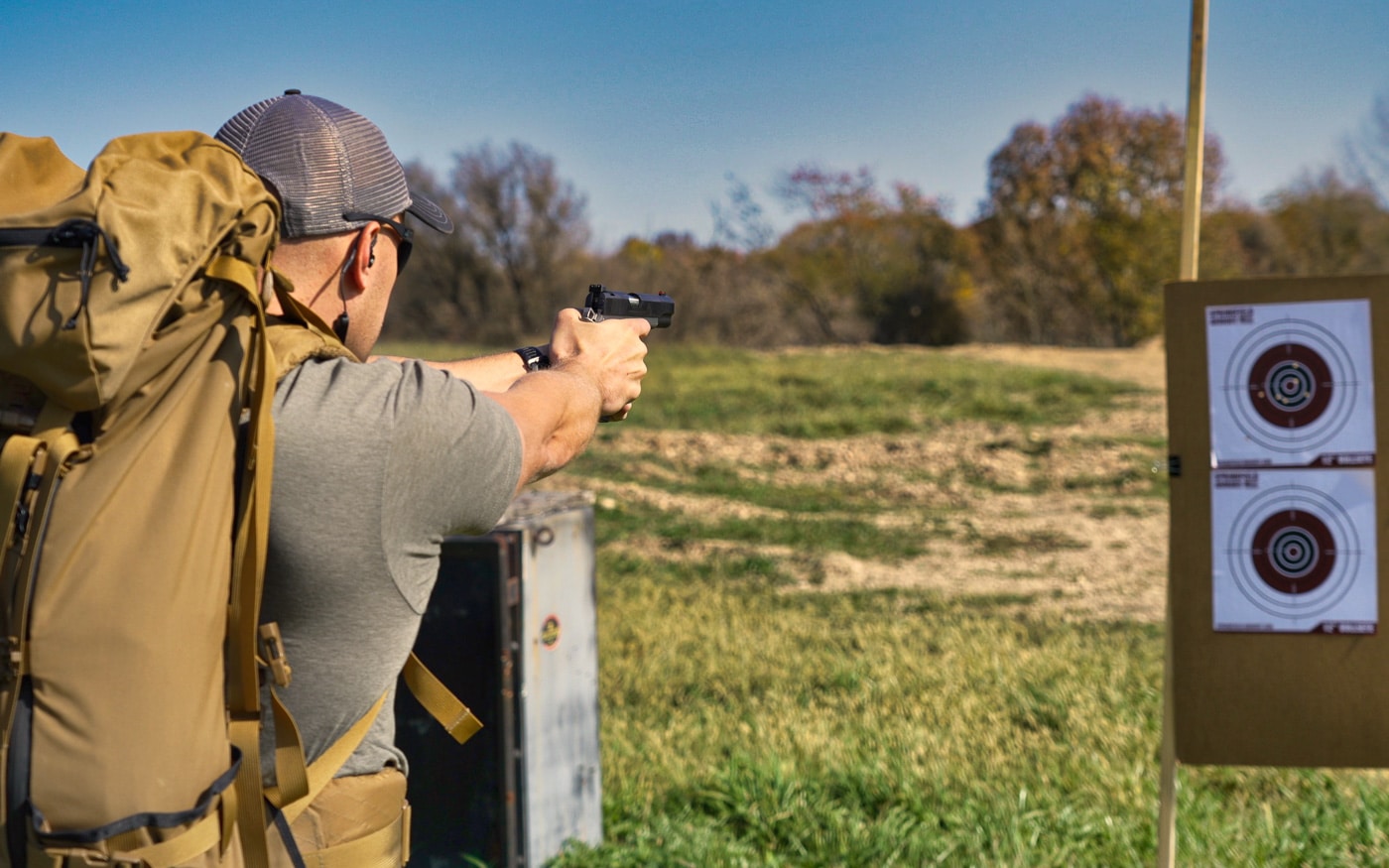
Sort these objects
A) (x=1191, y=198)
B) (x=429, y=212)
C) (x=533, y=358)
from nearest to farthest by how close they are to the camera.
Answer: (x=429, y=212) < (x=533, y=358) < (x=1191, y=198)

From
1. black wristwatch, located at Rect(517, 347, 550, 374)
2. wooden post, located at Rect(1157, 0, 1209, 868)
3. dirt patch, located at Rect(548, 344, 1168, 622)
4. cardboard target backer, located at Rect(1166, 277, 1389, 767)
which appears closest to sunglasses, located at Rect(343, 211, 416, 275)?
black wristwatch, located at Rect(517, 347, 550, 374)

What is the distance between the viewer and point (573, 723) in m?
3.67

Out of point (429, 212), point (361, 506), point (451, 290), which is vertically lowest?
point (361, 506)

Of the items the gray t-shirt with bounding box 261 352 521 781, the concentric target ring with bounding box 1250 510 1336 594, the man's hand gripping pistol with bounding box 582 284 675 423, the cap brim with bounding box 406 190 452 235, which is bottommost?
the concentric target ring with bounding box 1250 510 1336 594

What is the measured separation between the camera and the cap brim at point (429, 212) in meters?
1.84

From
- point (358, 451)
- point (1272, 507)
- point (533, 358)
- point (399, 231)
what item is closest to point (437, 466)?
point (358, 451)

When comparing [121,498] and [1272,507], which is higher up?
[121,498]

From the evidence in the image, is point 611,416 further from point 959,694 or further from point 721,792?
point 959,694

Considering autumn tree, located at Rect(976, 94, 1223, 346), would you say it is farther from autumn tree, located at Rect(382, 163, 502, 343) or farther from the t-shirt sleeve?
the t-shirt sleeve

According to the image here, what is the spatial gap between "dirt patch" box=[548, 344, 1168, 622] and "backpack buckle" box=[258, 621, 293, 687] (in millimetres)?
6204

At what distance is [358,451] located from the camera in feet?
4.70

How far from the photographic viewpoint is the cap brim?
1.84 meters

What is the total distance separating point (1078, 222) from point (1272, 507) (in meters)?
26.6

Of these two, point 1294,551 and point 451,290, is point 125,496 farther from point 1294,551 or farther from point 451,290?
point 451,290
